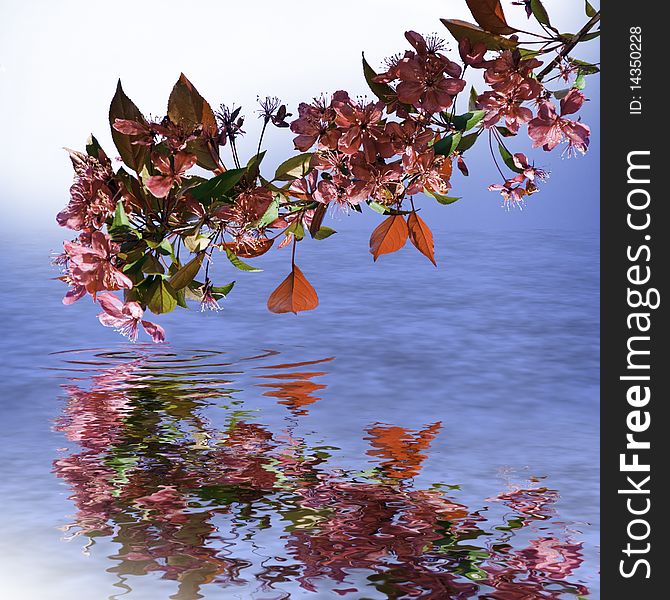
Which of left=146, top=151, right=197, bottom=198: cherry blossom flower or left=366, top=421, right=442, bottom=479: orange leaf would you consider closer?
left=146, top=151, right=197, bottom=198: cherry blossom flower

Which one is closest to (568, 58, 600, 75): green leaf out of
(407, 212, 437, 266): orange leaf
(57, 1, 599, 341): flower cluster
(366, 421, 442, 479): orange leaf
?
(57, 1, 599, 341): flower cluster

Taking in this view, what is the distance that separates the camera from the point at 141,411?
101 inches

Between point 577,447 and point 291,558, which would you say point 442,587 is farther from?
point 577,447

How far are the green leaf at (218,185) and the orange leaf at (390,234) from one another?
0.61 ft

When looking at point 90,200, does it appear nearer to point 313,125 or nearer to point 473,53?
point 313,125

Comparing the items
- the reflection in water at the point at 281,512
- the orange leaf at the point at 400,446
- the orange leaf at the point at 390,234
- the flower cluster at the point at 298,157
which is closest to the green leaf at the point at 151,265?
the flower cluster at the point at 298,157

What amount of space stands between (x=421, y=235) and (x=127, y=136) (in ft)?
0.93

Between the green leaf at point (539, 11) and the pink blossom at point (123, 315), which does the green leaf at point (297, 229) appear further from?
the green leaf at point (539, 11)

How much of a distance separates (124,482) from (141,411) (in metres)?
0.65

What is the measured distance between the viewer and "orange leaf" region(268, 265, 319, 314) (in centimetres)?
94

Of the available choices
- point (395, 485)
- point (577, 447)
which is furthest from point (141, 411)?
point (577, 447)

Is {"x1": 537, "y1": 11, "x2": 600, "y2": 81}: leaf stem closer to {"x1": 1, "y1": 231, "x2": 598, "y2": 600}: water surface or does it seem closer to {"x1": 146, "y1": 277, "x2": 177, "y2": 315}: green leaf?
{"x1": 146, "y1": 277, "x2": 177, "y2": 315}: green leaf

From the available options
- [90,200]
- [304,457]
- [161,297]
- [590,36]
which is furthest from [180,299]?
[304,457]

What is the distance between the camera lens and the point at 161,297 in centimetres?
90
